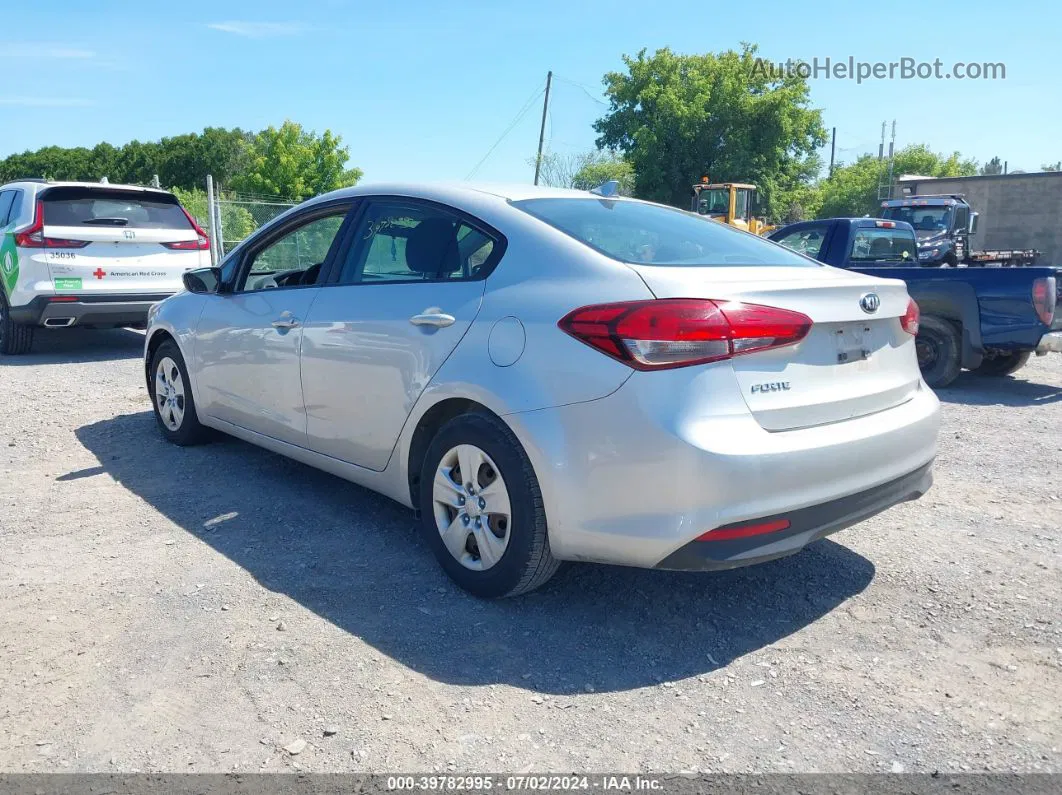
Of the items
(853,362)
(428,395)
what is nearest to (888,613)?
(853,362)

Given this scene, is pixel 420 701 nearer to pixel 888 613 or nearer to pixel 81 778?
pixel 81 778

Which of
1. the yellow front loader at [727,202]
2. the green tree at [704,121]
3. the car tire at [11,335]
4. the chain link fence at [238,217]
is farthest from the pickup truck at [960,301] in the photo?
the green tree at [704,121]

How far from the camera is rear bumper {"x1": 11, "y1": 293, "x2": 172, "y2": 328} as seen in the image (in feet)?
29.9

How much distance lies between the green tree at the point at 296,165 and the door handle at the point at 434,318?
4797 centimetres

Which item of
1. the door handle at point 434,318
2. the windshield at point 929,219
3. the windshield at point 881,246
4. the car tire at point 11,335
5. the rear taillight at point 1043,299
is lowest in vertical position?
the car tire at point 11,335

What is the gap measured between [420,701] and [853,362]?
200 cm

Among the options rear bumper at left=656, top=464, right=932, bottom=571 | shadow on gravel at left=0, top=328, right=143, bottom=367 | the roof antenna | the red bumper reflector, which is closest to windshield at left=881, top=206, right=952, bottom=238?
shadow on gravel at left=0, top=328, right=143, bottom=367

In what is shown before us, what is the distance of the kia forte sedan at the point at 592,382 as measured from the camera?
9.82 feet

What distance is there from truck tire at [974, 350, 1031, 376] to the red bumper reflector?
7.10 metres

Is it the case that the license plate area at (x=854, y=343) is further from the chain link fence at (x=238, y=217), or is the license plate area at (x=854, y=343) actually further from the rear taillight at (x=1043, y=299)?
the chain link fence at (x=238, y=217)

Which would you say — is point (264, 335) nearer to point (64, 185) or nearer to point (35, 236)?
point (35, 236)

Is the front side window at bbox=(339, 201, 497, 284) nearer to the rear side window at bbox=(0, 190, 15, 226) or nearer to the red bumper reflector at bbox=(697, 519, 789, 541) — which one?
the red bumper reflector at bbox=(697, 519, 789, 541)

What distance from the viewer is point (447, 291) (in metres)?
3.76

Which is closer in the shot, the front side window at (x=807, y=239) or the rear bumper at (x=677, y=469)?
the rear bumper at (x=677, y=469)
